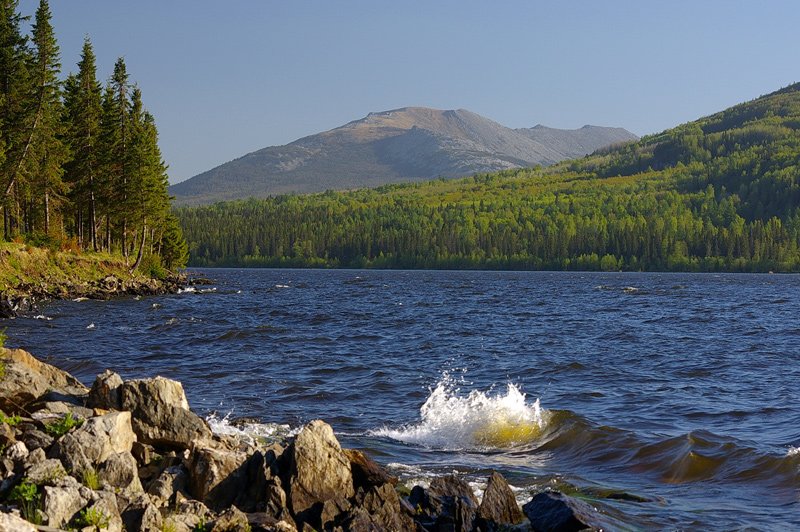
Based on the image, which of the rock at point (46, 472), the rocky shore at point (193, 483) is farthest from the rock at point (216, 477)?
the rock at point (46, 472)

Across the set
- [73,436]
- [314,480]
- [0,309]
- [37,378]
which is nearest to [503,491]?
[314,480]

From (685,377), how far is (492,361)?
8.64 metres

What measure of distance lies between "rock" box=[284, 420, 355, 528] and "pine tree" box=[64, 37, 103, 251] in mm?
65847

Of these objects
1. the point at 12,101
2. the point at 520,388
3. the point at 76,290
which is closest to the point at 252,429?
the point at 520,388

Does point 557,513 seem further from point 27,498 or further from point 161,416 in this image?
point 27,498

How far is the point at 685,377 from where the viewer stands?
33094mm

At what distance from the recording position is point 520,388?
30.4m

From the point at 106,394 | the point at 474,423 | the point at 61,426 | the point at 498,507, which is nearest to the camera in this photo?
the point at 498,507

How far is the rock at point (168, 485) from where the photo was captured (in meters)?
13.0

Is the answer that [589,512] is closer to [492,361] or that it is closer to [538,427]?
[538,427]

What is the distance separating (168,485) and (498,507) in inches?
216

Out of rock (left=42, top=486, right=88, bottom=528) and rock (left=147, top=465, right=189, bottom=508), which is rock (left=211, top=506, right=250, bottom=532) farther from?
rock (left=42, top=486, right=88, bottom=528)

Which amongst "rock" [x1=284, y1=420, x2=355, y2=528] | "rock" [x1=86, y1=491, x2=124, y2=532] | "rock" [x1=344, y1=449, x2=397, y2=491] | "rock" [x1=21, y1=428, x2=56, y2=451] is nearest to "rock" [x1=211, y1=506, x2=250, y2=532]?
"rock" [x1=284, y1=420, x2=355, y2=528]

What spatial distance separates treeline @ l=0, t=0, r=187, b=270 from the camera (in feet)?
210
